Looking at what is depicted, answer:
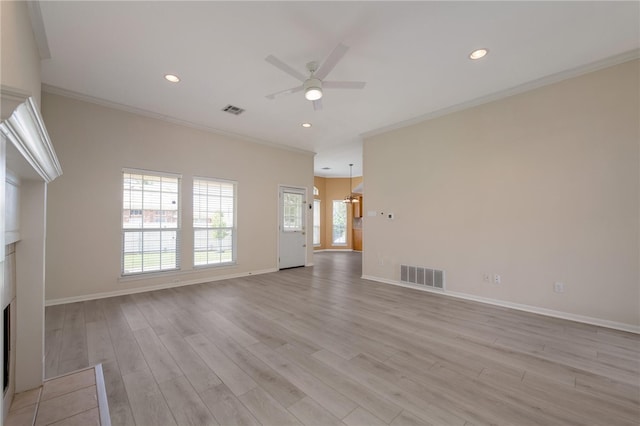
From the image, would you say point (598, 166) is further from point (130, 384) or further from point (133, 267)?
point (133, 267)

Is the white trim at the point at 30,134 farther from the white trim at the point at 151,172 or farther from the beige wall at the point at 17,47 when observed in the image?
the white trim at the point at 151,172

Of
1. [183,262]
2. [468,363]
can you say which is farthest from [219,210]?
[468,363]

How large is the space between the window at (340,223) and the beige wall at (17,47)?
357 inches

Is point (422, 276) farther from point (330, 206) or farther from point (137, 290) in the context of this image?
point (330, 206)

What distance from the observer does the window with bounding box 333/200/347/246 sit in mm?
10836

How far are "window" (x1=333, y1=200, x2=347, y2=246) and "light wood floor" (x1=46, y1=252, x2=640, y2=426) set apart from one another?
7088 mm

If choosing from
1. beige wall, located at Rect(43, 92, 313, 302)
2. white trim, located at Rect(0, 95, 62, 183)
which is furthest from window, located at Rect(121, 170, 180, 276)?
white trim, located at Rect(0, 95, 62, 183)

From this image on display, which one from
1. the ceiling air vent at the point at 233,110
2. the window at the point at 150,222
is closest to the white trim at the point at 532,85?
the ceiling air vent at the point at 233,110

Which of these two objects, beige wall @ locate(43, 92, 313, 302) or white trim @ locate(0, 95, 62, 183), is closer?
white trim @ locate(0, 95, 62, 183)

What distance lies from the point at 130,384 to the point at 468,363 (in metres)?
2.72

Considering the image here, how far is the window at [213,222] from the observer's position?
5078mm

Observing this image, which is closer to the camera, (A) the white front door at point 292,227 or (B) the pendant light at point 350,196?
(A) the white front door at point 292,227

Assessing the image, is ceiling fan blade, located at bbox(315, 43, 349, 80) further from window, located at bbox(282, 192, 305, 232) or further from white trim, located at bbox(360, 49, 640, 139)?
window, located at bbox(282, 192, 305, 232)

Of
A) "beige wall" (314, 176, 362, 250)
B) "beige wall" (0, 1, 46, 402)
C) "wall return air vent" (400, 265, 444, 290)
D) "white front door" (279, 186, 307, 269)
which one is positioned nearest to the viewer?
"beige wall" (0, 1, 46, 402)
